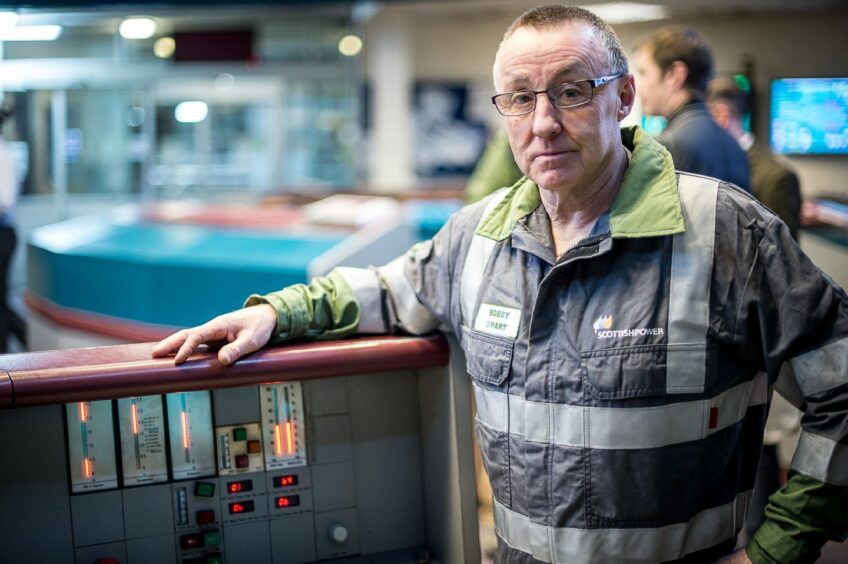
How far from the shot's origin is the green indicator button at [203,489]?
5.42 ft

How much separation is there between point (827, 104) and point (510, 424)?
1044 centimetres

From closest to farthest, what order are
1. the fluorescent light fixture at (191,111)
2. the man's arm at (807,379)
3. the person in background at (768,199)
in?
the man's arm at (807,379) < the person in background at (768,199) < the fluorescent light fixture at (191,111)

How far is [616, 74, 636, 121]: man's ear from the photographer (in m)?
1.56

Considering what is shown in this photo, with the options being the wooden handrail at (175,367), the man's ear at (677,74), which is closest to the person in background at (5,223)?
the man's ear at (677,74)

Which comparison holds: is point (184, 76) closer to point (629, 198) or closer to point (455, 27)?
point (455, 27)

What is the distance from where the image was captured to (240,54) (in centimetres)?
1112

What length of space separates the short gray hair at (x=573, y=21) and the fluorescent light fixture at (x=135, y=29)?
1087cm

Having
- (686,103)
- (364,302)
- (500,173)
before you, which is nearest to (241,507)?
(364,302)

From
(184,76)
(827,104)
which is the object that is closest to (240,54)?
(184,76)

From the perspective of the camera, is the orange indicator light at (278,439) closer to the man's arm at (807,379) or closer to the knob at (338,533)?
the knob at (338,533)

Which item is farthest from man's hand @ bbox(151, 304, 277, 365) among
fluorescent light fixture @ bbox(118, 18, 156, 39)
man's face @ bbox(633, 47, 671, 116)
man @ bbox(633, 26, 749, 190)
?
fluorescent light fixture @ bbox(118, 18, 156, 39)

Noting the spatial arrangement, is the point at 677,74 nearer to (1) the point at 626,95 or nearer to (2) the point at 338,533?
(1) the point at 626,95

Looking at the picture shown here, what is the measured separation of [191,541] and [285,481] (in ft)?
0.63

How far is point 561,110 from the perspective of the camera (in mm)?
1480
